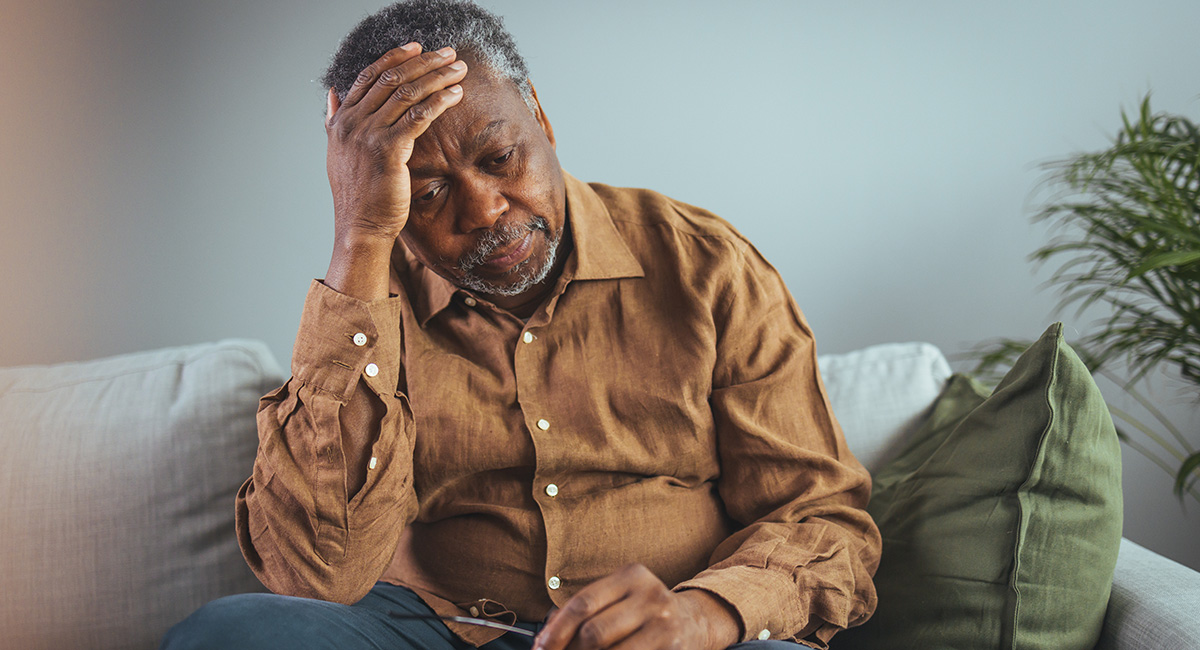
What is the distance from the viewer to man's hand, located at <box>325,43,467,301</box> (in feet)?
3.16

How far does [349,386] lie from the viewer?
100cm

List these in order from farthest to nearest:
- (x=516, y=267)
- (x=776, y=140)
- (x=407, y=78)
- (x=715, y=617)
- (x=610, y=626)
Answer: (x=776, y=140), (x=516, y=267), (x=407, y=78), (x=715, y=617), (x=610, y=626)

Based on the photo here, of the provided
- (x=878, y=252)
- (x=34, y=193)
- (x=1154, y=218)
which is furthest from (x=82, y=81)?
(x=1154, y=218)

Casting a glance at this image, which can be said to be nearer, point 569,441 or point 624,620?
point 624,620

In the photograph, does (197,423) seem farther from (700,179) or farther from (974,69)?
(974,69)

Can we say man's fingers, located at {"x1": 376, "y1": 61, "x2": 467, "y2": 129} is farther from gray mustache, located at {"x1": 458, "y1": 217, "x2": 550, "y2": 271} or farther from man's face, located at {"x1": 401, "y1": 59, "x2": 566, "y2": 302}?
gray mustache, located at {"x1": 458, "y1": 217, "x2": 550, "y2": 271}

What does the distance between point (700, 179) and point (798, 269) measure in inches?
11.7

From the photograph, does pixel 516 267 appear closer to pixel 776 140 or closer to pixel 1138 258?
pixel 776 140

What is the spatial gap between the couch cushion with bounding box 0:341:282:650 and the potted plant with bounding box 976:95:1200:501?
1.45 meters

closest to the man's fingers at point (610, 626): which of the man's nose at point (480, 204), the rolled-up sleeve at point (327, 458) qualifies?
the rolled-up sleeve at point (327, 458)

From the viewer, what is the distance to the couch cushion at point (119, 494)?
1.22m

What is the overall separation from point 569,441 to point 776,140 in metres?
0.97

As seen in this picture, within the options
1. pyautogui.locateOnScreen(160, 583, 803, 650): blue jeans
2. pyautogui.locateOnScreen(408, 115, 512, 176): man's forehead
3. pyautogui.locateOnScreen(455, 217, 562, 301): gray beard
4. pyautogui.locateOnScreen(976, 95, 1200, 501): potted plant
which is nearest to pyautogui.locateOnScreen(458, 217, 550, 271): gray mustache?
pyautogui.locateOnScreen(455, 217, 562, 301): gray beard

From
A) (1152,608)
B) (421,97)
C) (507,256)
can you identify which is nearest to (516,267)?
(507,256)
